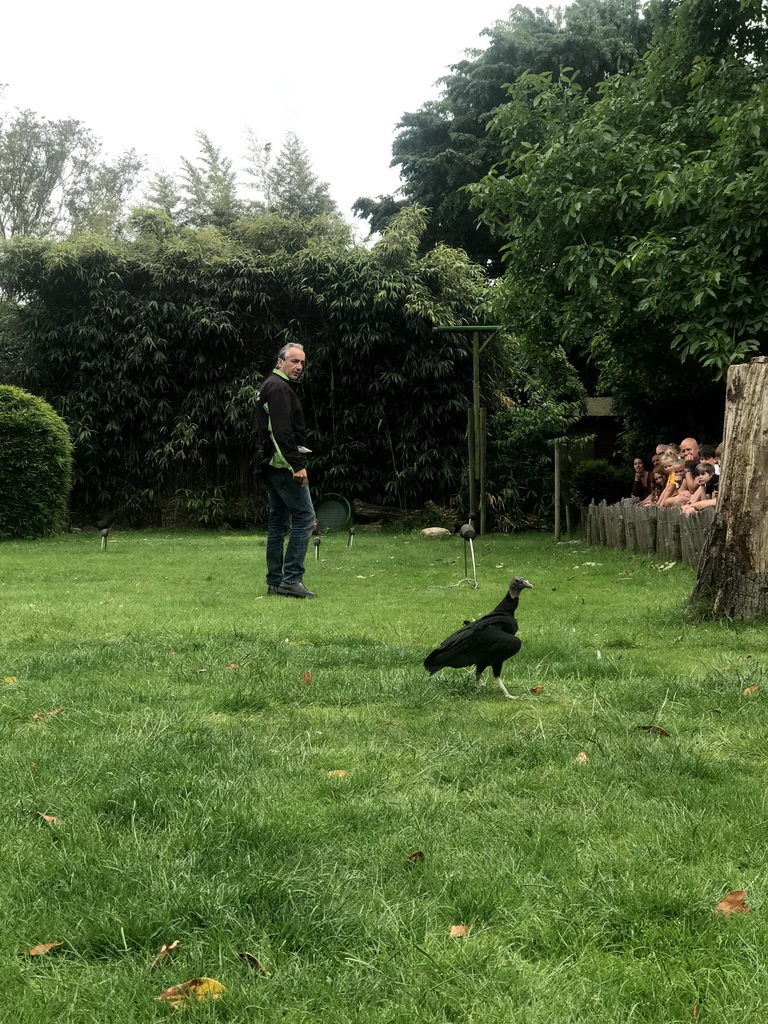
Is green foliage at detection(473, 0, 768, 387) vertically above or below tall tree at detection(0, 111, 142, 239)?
below

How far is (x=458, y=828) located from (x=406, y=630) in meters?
3.14

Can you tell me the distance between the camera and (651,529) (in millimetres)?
10422

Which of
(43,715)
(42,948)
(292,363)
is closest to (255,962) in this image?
(42,948)

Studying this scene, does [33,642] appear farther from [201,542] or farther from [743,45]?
[743,45]

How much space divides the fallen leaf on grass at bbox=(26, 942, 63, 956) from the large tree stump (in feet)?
15.5

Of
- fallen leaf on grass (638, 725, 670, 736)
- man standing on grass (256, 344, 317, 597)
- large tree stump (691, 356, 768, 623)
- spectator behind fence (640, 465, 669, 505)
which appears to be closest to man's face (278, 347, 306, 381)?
man standing on grass (256, 344, 317, 597)

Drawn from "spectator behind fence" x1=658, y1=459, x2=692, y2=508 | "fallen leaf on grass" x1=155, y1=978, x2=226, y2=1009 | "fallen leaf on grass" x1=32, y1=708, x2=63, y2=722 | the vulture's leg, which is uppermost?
"spectator behind fence" x1=658, y1=459, x2=692, y2=508

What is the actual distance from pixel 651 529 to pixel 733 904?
8815mm

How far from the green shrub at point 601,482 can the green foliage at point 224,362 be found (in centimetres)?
234

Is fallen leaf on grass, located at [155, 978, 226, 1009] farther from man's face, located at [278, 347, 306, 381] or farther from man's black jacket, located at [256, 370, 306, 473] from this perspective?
man's face, located at [278, 347, 306, 381]

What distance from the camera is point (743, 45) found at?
10.7m

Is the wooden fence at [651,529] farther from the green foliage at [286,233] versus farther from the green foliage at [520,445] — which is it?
the green foliage at [286,233]

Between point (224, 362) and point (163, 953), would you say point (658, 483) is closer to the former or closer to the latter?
point (224, 362)

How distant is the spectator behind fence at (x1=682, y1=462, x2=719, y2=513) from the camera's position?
9.80 meters
